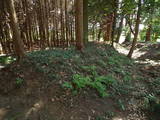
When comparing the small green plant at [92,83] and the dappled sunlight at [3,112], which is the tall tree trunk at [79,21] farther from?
the dappled sunlight at [3,112]

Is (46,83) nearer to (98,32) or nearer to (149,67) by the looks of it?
(149,67)

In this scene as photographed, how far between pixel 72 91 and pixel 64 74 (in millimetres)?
639

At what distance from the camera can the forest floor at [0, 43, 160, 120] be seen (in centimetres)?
341

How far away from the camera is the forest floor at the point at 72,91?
341 cm

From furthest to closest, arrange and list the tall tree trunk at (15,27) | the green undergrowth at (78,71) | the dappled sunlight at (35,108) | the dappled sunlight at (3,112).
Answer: the tall tree trunk at (15,27) → the green undergrowth at (78,71) → the dappled sunlight at (35,108) → the dappled sunlight at (3,112)

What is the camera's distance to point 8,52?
607 cm

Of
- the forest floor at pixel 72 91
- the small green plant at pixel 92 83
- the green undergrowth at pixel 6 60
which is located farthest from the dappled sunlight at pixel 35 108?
the green undergrowth at pixel 6 60

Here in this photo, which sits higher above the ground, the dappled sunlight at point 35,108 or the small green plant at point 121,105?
the dappled sunlight at point 35,108

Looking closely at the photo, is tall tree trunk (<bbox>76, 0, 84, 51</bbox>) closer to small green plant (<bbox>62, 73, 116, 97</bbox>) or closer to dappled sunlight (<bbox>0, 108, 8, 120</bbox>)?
small green plant (<bbox>62, 73, 116, 97</bbox>)

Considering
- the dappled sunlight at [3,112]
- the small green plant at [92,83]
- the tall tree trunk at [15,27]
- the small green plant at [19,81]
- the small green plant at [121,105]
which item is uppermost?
the tall tree trunk at [15,27]

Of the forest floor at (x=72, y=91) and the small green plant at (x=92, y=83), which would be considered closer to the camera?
the forest floor at (x=72, y=91)

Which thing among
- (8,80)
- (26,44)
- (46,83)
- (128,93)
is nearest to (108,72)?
(128,93)

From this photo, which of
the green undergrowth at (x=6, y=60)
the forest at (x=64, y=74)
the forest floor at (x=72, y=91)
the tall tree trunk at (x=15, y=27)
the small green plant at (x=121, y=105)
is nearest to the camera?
the forest floor at (x=72, y=91)

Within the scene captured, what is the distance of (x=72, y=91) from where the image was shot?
378 cm
